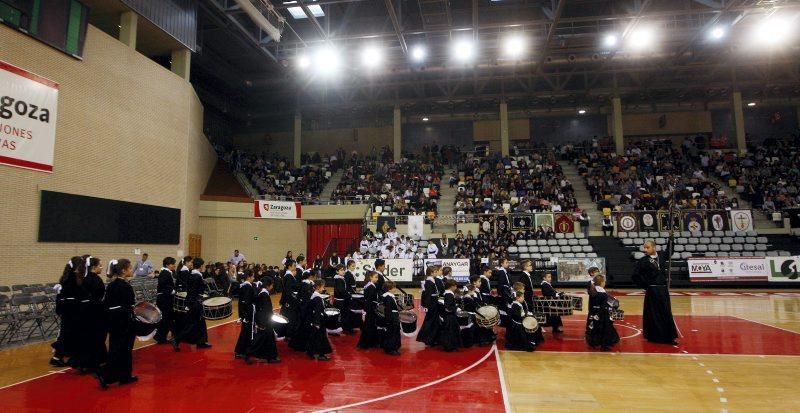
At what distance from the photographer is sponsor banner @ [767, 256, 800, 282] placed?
20.2 meters

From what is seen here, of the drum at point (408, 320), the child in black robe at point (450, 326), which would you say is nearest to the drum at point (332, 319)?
the drum at point (408, 320)

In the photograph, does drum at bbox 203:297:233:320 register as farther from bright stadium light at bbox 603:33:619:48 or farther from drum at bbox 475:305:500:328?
bright stadium light at bbox 603:33:619:48

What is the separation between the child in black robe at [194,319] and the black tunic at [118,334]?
2462 millimetres

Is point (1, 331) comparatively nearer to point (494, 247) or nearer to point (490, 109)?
point (494, 247)

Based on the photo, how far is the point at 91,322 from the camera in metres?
7.49

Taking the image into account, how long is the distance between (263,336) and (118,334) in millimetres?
2291

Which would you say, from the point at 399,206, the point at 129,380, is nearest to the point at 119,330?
the point at 129,380

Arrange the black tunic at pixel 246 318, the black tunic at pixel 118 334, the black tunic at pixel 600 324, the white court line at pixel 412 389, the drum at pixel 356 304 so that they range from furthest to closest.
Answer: the drum at pixel 356 304 < the black tunic at pixel 600 324 < the black tunic at pixel 246 318 < the black tunic at pixel 118 334 < the white court line at pixel 412 389

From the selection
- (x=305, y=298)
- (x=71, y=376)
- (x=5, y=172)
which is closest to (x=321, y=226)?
(x=5, y=172)

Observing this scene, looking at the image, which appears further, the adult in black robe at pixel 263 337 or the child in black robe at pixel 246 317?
the child in black robe at pixel 246 317

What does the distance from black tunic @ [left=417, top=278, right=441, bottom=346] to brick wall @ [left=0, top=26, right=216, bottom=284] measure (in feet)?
39.5

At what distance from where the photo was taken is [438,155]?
33281 millimetres

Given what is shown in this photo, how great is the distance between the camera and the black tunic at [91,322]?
7285mm

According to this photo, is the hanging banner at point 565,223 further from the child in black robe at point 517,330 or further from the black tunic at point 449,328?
the black tunic at point 449,328
